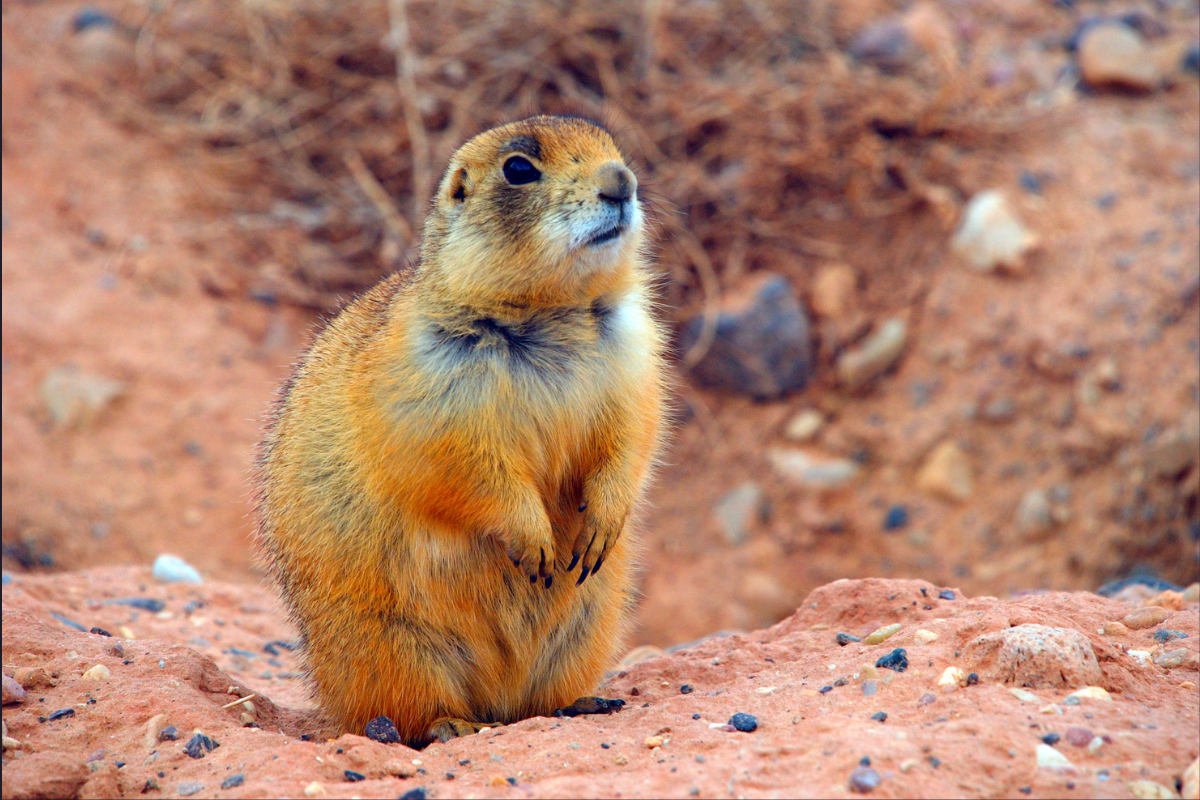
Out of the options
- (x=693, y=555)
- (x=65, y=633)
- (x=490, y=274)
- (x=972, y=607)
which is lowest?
(x=693, y=555)

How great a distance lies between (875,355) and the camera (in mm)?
8570

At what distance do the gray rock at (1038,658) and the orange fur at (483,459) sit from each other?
4.64 feet

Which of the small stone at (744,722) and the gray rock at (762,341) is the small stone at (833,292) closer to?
the gray rock at (762,341)

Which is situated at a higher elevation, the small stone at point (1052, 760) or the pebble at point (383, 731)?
the small stone at point (1052, 760)

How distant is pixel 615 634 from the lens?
4500mm

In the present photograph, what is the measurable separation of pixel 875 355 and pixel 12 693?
655cm

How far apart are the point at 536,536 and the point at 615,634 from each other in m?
0.82

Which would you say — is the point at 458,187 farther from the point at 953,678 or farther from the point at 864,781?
the point at 864,781

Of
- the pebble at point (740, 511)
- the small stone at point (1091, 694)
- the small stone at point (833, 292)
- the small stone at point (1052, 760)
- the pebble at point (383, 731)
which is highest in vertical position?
the small stone at point (833, 292)

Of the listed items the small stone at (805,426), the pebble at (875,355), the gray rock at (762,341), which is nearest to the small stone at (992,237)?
the pebble at (875,355)

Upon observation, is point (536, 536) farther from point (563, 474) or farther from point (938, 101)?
point (938, 101)

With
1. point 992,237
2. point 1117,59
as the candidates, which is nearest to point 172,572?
point 992,237

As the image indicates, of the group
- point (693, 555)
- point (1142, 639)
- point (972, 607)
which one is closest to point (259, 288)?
point (693, 555)

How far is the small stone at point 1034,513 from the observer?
7238 millimetres
